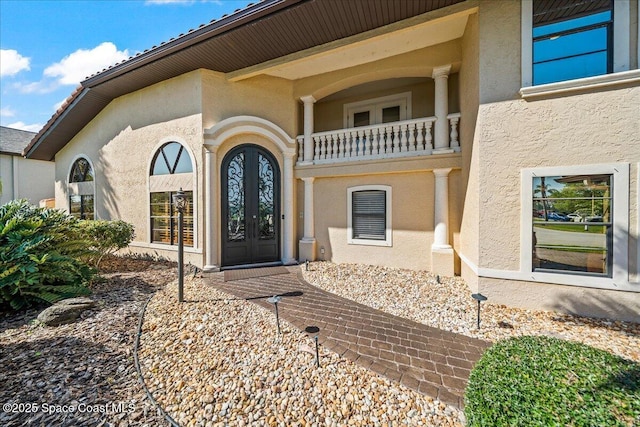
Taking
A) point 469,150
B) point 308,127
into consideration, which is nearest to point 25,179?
point 308,127

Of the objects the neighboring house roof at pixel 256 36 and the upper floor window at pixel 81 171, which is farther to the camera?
the upper floor window at pixel 81 171

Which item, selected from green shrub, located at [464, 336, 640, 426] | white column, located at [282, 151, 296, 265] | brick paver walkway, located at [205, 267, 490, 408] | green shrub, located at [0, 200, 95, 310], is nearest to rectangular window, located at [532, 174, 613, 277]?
brick paver walkway, located at [205, 267, 490, 408]

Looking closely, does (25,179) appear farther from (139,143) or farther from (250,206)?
(250,206)

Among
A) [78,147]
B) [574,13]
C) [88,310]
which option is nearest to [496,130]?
[574,13]

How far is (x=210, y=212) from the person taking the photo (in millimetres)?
8344

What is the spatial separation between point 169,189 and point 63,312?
522 cm

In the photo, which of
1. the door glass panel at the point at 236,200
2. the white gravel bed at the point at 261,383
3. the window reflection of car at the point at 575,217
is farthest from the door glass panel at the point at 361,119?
the white gravel bed at the point at 261,383

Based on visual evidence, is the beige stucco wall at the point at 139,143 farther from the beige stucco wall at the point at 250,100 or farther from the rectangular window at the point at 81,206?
the rectangular window at the point at 81,206

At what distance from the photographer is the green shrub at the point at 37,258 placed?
5242 millimetres

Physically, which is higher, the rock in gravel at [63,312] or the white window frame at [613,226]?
the white window frame at [613,226]

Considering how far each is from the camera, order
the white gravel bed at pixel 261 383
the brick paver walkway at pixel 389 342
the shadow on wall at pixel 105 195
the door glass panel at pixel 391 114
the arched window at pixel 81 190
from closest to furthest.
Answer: the white gravel bed at pixel 261 383
the brick paver walkway at pixel 389 342
the door glass panel at pixel 391 114
the shadow on wall at pixel 105 195
the arched window at pixel 81 190

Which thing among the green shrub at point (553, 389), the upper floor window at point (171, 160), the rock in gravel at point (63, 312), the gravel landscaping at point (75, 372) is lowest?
the gravel landscaping at point (75, 372)

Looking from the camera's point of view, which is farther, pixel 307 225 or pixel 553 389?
pixel 307 225

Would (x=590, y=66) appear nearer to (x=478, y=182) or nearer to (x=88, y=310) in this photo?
(x=478, y=182)
